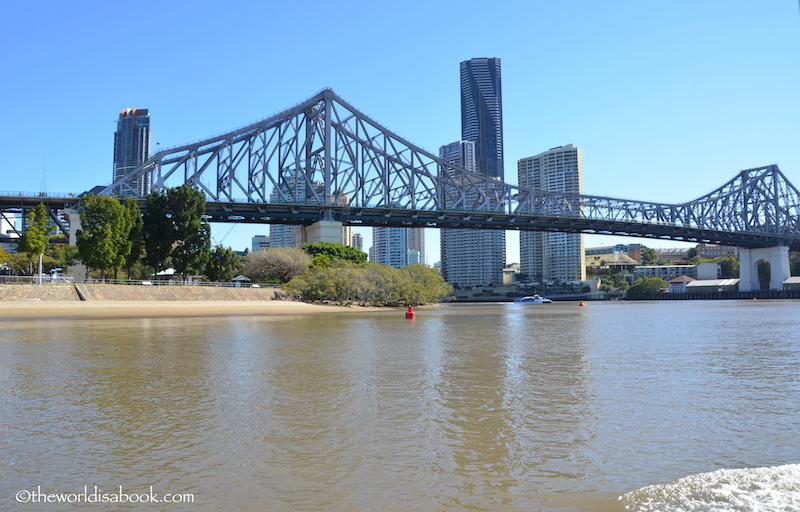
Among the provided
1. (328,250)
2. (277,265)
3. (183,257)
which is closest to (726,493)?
(183,257)

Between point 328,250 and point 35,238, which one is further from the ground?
point 328,250

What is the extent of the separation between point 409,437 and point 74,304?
1734 inches

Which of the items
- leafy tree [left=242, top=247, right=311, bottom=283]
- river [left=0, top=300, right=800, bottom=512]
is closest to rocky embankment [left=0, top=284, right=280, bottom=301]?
leafy tree [left=242, top=247, right=311, bottom=283]

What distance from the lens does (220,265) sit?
226 feet

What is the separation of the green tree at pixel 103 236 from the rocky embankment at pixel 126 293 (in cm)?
430

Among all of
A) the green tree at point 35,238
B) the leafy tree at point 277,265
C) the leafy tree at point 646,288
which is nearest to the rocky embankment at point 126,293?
the green tree at point 35,238

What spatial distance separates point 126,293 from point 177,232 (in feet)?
42.5

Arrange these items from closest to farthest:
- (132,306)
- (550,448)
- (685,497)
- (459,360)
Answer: (685,497) → (550,448) → (459,360) → (132,306)

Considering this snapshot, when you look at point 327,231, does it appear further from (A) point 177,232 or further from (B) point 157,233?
(B) point 157,233

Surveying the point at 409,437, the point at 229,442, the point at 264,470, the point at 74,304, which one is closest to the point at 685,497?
the point at 409,437

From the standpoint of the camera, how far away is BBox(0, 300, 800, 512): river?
21.2ft

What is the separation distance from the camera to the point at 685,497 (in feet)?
20.9

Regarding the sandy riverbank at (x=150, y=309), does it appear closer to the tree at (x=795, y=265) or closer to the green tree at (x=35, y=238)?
the green tree at (x=35, y=238)

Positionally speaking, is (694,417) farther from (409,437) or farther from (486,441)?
(409,437)
